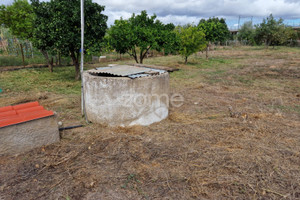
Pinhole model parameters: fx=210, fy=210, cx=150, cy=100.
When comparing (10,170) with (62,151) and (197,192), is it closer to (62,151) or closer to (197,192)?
(62,151)

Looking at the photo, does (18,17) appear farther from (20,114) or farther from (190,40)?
(190,40)

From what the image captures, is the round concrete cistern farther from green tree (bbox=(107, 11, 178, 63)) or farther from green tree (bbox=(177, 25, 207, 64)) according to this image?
green tree (bbox=(177, 25, 207, 64))

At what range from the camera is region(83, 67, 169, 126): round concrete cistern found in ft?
14.9

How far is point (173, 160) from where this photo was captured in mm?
3602

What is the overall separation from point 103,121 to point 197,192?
2752 millimetres

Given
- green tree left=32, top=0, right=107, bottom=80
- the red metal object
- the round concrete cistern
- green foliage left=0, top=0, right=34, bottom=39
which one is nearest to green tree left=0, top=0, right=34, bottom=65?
green foliage left=0, top=0, right=34, bottom=39

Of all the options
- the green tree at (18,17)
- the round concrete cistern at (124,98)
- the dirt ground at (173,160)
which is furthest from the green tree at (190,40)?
the round concrete cistern at (124,98)

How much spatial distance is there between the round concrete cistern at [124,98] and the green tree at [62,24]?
181 inches

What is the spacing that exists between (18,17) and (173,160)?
40.1ft

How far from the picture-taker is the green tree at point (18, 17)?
11.0 metres

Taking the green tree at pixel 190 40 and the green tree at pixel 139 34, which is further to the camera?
the green tree at pixel 190 40

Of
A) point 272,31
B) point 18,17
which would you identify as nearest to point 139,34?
point 18,17

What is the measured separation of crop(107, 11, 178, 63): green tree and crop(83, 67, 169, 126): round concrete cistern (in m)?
6.39

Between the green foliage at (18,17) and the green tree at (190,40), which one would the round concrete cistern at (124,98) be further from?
the green tree at (190,40)
